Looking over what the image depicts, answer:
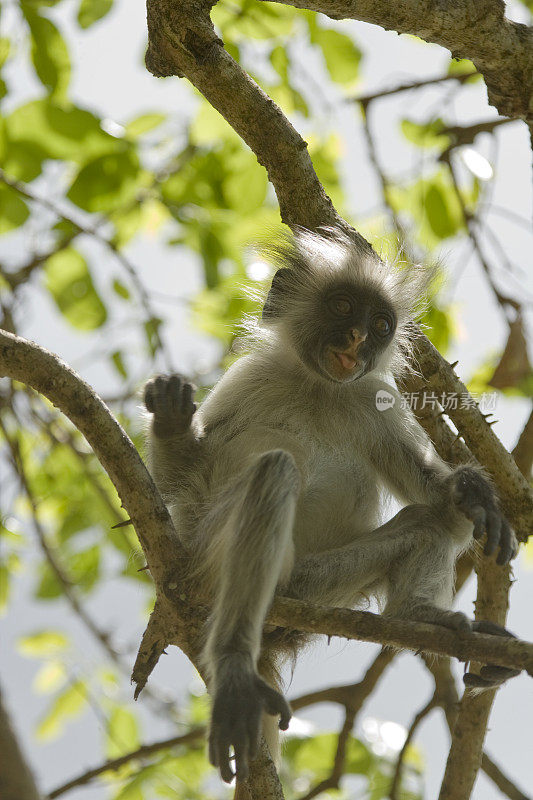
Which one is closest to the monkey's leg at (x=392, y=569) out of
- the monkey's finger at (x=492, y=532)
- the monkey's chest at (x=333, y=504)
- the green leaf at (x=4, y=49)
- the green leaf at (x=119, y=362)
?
the monkey's chest at (x=333, y=504)

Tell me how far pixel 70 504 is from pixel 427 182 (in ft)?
11.9

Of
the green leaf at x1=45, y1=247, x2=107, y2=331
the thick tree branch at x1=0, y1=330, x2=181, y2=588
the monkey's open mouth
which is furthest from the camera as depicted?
the green leaf at x1=45, y1=247, x2=107, y2=331

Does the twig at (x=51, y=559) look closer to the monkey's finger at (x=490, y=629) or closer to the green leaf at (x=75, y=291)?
the green leaf at (x=75, y=291)

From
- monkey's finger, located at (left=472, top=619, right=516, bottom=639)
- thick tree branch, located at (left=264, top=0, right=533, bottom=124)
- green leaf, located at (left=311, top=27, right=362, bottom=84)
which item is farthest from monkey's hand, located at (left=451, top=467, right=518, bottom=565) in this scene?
green leaf, located at (left=311, top=27, right=362, bottom=84)

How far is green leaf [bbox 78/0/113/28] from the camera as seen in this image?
4.17m

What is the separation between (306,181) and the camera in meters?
3.71

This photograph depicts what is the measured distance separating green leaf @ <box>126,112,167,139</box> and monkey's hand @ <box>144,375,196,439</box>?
58.8 inches

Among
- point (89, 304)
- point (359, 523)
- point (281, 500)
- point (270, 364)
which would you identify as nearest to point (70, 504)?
point (89, 304)

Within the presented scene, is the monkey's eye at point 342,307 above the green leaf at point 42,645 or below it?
above

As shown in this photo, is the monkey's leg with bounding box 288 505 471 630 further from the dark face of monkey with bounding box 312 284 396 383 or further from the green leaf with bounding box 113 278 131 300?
the green leaf with bounding box 113 278 131 300

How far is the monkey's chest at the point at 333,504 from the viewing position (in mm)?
3926

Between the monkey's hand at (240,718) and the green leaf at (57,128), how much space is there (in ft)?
8.88

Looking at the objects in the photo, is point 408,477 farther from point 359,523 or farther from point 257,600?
point 257,600

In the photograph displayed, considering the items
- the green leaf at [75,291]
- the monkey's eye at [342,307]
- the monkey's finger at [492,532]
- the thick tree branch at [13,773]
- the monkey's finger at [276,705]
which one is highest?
the green leaf at [75,291]
